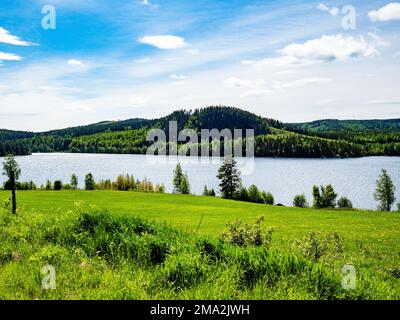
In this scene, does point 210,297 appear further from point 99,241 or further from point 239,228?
point 239,228

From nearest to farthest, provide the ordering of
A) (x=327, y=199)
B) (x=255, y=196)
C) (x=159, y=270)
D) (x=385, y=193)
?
(x=159, y=270) < (x=255, y=196) < (x=385, y=193) < (x=327, y=199)

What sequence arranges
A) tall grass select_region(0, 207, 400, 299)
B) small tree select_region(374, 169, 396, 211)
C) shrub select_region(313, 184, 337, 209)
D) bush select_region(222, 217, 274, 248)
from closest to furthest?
tall grass select_region(0, 207, 400, 299)
bush select_region(222, 217, 274, 248)
small tree select_region(374, 169, 396, 211)
shrub select_region(313, 184, 337, 209)

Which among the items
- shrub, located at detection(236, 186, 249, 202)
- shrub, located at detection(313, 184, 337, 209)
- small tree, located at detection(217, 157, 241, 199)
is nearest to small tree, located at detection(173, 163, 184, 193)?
small tree, located at detection(217, 157, 241, 199)

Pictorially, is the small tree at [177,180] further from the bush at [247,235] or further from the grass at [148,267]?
the grass at [148,267]

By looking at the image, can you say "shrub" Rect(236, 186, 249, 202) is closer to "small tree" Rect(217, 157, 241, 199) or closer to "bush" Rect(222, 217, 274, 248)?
"small tree" Rect(217, 157, 241, 199)

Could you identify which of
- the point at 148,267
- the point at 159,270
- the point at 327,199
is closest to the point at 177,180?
the point at 327,199

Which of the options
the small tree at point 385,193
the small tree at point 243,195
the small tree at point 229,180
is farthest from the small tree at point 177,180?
the small tree at point 385,193

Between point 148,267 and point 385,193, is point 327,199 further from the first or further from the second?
point 148,267

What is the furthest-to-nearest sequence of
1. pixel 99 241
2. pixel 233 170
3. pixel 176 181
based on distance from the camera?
pixel 176 181 < pixel 233 170 < pixel 99 241

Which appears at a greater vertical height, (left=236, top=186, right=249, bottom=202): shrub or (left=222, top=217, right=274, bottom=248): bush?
(left=222, top=217, right=274, bottom=248): bush

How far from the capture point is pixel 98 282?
759 cm

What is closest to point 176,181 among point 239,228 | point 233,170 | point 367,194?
point 233,170
